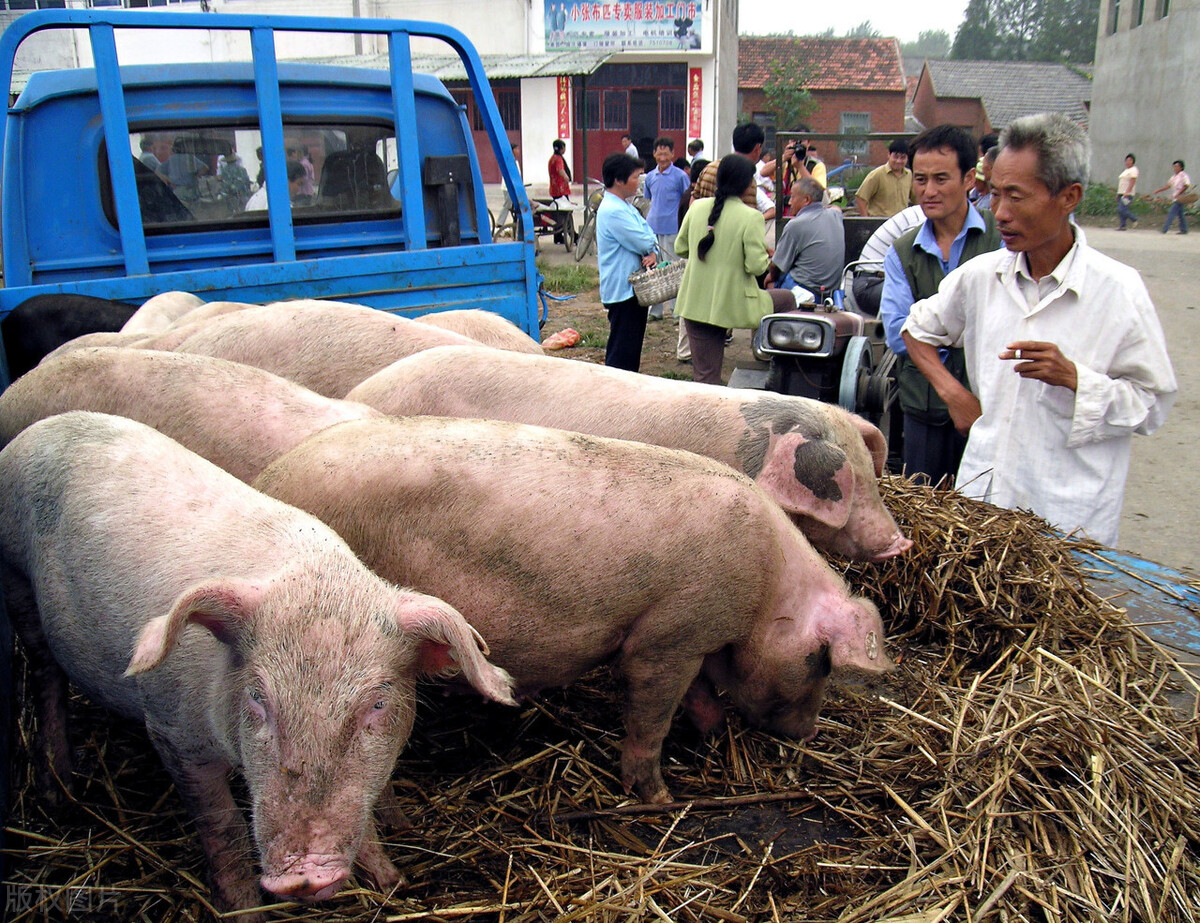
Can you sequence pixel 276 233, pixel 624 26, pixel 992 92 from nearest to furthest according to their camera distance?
pixel 276 233
pixel 624 26
pixel 992 92

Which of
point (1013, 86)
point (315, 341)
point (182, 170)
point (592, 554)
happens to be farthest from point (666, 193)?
point (1013, 86)

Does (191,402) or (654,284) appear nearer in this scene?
(191,402)

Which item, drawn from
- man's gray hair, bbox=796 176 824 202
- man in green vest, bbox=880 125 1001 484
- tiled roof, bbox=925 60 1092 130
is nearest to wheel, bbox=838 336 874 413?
man in green vest, bbox=880 125 1001 484

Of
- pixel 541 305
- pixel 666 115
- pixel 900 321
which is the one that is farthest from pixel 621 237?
pixel 666 115

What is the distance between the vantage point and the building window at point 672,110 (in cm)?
Result: 3091

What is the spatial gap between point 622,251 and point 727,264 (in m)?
1.35

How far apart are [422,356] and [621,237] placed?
5013 mm

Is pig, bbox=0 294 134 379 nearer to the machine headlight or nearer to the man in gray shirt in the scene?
the machine headlight

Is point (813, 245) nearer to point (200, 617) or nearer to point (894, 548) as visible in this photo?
point (894, 548)

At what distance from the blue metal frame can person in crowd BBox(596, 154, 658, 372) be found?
285cm

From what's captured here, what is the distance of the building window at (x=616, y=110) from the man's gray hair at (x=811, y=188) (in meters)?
25.4

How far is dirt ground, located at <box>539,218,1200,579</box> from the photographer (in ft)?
19.3

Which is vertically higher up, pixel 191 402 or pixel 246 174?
pixel 246 174

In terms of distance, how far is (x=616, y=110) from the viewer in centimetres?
3158
